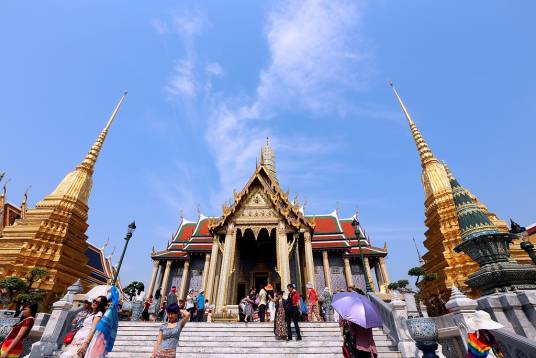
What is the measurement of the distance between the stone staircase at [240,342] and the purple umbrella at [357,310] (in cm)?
386

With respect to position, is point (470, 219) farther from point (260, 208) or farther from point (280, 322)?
point (260, 208)

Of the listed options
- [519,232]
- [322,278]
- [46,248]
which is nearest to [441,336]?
[519,232]

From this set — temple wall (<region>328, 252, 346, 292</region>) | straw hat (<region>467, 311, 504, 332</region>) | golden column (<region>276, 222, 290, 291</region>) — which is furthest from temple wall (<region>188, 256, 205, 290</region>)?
straw hat (<region>467, 311, 504, 332</region>)

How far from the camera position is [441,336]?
20.6ft

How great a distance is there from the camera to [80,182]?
900 inches

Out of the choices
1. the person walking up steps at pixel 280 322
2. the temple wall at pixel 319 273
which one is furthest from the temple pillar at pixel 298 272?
the person walking up steps at pixel 280 322

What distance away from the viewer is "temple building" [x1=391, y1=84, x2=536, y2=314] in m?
14.5

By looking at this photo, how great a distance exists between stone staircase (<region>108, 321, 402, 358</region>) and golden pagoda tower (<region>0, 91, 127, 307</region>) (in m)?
12.8

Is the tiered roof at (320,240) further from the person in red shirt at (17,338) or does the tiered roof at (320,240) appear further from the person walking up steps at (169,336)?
the person walking up steps at (169,336)

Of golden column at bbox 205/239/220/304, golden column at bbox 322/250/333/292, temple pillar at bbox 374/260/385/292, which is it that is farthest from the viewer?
temple pillar at bbox 374/260/385/292

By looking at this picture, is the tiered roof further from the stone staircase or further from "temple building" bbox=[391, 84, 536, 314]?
the stone staircase

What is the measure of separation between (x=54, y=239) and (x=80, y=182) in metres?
5.78

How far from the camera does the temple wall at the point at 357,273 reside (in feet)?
69.8

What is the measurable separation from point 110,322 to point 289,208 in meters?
13.8
